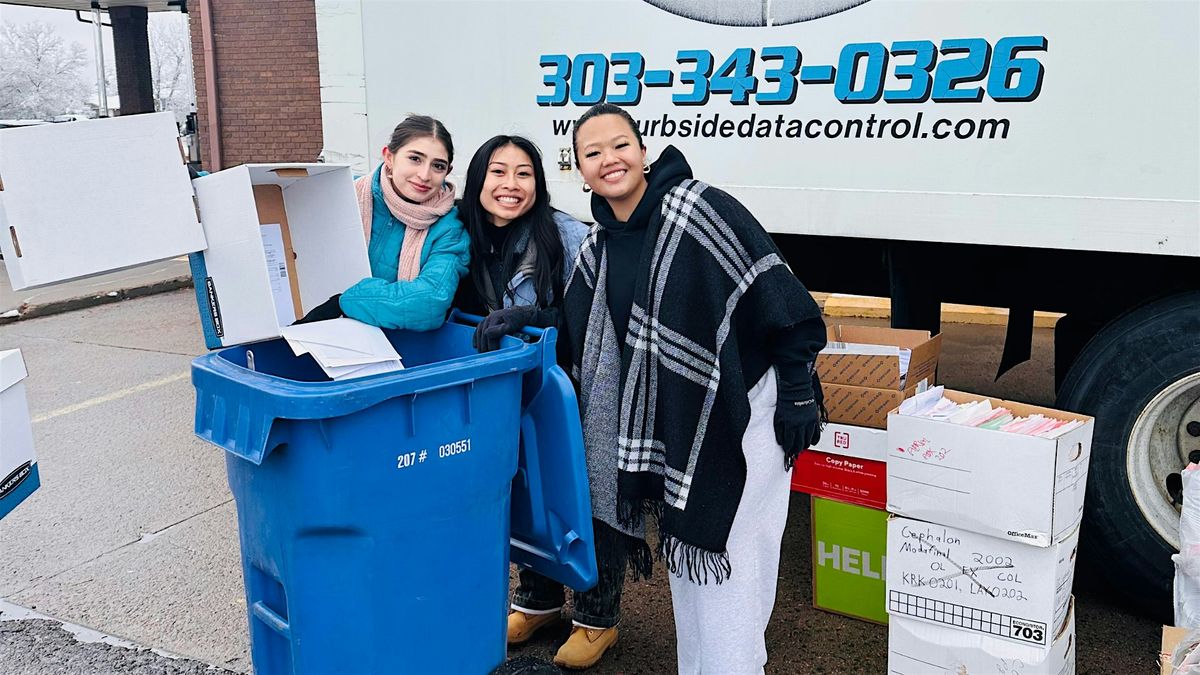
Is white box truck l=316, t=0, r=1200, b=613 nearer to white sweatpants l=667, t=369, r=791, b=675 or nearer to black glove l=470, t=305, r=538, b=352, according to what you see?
white sweatpants l=667, t=369, r=791, b=675

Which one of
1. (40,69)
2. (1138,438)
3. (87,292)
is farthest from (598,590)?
(40,69)

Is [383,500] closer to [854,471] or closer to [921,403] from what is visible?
[921,403]

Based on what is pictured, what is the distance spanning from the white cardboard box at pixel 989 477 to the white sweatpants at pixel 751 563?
0.40 metres

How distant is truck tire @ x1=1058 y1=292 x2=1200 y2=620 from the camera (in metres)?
3.05

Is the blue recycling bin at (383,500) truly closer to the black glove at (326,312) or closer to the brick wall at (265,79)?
the black glove at (326,312)

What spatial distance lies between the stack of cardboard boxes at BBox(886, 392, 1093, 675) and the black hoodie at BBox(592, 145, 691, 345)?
2.68ft

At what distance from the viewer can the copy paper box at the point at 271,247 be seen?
95.1 inches

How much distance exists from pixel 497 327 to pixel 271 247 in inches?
30.2

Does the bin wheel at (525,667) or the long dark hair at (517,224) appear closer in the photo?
the bin wheel at (525,667)

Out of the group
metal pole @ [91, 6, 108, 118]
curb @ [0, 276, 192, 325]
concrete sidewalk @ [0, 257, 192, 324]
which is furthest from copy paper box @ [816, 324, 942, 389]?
metal pole @ [91, 6, 108, 118]

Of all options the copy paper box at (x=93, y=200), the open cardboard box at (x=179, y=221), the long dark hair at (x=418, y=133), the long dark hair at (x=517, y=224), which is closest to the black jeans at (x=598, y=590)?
the long dark hair at (x=517, y=224)

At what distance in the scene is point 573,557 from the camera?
2.55m

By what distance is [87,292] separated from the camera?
9.41m

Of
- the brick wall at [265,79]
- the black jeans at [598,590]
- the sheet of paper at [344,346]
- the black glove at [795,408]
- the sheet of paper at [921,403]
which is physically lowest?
the black jeans at [598,590]
